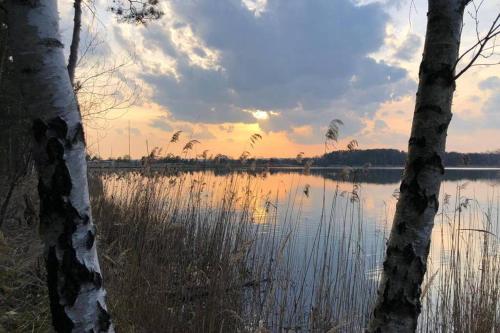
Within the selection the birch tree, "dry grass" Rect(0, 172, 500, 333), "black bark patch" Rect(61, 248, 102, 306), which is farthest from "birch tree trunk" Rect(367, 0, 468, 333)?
"black bark patch" Rect(61, 248, 102, 306)

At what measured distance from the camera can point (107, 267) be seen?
457cm

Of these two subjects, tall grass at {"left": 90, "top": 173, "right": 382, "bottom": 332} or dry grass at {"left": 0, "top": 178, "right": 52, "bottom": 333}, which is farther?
tall grass at {"left": 90, "top": 173, "right": 382, "bottom": 332}

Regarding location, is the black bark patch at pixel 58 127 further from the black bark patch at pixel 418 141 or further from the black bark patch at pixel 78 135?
the black bark patch at pixel 418 141

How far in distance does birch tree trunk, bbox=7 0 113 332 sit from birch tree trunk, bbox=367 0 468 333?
1136mm

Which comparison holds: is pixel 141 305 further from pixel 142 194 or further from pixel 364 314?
pixel 142 194

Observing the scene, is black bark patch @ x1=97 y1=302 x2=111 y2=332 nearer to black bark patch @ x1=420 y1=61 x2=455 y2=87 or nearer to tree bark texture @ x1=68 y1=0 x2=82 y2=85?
black bark patch @ x1=420 y1=61 x2=455 y2=87

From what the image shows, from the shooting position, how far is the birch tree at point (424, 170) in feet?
5.90

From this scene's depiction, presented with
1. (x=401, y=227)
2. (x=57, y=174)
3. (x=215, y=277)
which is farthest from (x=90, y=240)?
(x=215, y=277)

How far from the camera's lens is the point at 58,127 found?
5.00 feet

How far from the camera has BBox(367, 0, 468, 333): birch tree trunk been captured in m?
1.80

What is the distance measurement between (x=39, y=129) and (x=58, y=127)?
63 mm

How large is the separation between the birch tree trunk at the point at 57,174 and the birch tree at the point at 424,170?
3.73 ft

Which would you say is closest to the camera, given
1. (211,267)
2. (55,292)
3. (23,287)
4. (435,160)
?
(55,292)

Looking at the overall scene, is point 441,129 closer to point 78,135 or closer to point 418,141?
point 418,141
